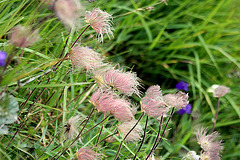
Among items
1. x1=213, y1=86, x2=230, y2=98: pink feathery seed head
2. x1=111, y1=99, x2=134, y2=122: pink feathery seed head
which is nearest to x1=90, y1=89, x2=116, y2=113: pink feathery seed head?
x1=111, y1=99, x2=134, y2=122: pink feathery seed head

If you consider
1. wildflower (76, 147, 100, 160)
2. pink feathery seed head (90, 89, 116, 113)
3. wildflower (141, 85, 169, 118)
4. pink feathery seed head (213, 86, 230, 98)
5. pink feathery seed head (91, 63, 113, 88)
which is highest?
pink feathery seed head (213, 86, 230, 98)

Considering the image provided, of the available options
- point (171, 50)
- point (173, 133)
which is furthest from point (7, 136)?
point (171, 50)

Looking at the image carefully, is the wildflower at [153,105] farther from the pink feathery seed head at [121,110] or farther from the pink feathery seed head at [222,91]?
the pink feathery seed head at [222,91]

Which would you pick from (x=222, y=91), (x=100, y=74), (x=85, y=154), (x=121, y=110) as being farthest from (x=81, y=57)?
(x=222, y=91)

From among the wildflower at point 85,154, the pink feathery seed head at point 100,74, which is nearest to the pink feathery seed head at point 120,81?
the pink feathery seed head at point 100,74

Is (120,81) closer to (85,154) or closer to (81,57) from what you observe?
(81,57)

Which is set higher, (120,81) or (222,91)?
(222,91)

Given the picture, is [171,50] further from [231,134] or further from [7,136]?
[7,136]

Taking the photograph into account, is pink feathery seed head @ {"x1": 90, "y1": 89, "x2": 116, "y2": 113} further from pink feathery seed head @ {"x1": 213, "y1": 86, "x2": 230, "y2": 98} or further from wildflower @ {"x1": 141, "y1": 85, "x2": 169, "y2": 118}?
pink feathery seed head @ {"x1": 213, "y1": 86, "x2": 230, "y2": 98}

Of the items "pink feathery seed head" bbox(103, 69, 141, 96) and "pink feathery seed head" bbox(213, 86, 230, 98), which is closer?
"pink feathery seed head" bbox(103, 69, 141, 96)

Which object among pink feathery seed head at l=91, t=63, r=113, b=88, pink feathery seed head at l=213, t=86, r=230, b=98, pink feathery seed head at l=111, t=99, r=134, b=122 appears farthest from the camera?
pink feathery seed head at l=213, t=86, r=230, b=98

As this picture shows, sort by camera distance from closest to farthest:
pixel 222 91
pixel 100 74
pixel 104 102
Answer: pixel 104 102 → pixel 100 74 → pixel 222 91

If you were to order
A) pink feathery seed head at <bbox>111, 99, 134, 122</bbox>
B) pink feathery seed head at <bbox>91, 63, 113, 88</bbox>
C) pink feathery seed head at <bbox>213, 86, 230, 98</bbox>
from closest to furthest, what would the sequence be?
1. pink feathery seed head at <bbox>111, 99, 134, 122</bbox>
2. pink feathery seed head at <bbox>91, 63, 113, 88</bbox>
3. pink feathery seed head at <bbox>213, 86, 230, 98</bbox>
